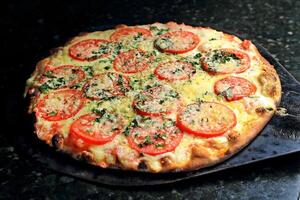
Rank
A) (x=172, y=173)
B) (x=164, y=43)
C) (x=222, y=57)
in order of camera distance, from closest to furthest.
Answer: (x=172, y=173) → (x=222, y=57) → (x=164, y=43)

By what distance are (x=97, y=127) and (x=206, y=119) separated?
1.38 ft

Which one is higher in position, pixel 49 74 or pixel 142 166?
pixel 49 74

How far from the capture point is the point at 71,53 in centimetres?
233

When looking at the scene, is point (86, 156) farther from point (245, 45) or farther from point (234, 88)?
point (245, 45)

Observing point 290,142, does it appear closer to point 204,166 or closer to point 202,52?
point 204,166

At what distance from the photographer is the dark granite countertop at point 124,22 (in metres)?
1.71

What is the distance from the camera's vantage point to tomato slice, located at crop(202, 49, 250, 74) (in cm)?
212

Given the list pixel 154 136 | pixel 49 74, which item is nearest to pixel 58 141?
pixel 154 136

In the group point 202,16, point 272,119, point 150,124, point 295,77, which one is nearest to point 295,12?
point 202,16

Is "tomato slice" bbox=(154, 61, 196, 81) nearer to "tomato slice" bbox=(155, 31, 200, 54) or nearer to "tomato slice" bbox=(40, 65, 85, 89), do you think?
"tomato slice" bbox=(155, 31, 200, 54)

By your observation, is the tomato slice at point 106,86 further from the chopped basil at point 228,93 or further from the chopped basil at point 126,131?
the chopped basil at point 228,93

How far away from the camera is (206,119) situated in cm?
185

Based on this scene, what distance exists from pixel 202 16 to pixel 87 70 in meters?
0.99

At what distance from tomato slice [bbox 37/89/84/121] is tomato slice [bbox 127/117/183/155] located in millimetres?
278
